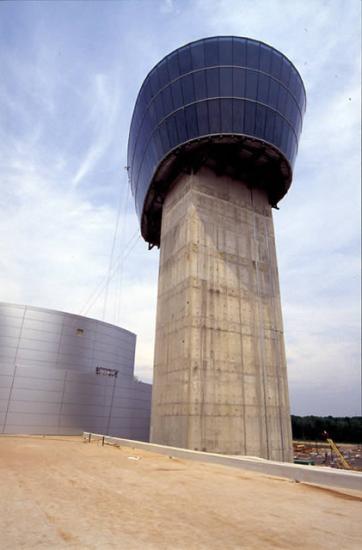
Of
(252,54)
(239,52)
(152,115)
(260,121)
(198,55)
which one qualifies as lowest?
(260,121)

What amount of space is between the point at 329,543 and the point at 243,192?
2547cm

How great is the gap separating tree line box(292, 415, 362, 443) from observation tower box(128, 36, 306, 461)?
10021cm

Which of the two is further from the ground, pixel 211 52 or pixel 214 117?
pixel 211 52

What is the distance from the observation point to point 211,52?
82.4ft

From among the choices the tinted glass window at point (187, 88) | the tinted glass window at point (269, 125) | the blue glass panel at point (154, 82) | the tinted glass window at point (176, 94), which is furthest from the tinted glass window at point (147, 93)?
the tinted glass window at point (269, 125)

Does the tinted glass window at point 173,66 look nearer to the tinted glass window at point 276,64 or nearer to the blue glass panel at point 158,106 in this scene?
the blue glass panel at point 158,106

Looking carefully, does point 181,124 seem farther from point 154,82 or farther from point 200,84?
point 154,82

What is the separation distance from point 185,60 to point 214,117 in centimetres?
560

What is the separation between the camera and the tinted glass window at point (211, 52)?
987 inches

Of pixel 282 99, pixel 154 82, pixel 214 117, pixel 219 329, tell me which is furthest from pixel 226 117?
pixel 219 329

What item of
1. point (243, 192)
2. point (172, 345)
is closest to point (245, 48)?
point (243, 192)

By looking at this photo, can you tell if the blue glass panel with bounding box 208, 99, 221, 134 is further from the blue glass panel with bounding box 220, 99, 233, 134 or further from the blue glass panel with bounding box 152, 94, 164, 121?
the blue glass panel with bounding box 152, 94, 164, 121

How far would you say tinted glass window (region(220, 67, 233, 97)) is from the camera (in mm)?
25016

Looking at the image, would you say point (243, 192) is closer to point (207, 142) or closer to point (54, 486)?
point (207, 142)
